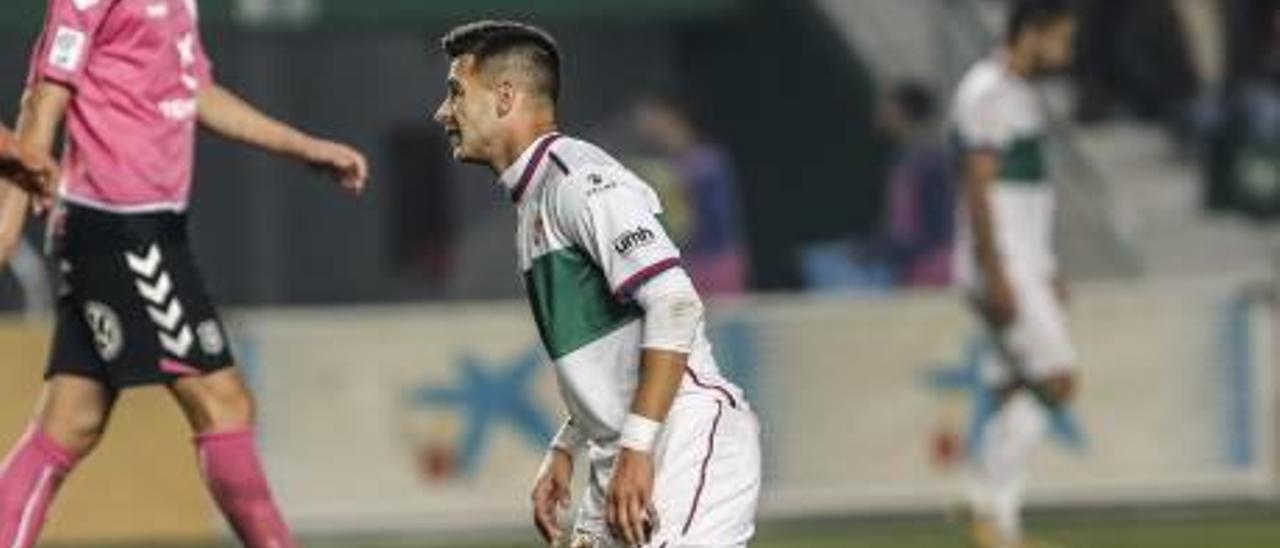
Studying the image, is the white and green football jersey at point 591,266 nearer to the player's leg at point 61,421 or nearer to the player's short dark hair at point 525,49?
the player's short dark hair at point 525,49

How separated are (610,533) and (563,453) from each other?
0.65 meters

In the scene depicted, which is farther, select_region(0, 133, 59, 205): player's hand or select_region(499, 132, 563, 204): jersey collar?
select_region(0, 133, 59, 205): player's hand

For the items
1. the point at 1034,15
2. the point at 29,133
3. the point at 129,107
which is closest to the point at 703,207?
the point at 1034,15

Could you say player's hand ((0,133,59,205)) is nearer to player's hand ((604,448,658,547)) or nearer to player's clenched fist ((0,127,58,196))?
player's clenched fist ((0,127,58,196))

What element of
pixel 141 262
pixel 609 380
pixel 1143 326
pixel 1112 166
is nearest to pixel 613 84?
pixel 1112 166

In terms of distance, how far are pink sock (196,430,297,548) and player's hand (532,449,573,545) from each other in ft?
5.22

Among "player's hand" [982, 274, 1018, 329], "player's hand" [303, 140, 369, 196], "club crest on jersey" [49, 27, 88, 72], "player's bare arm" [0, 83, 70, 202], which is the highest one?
"club crest on jersey" [49, 27, 88, 72]

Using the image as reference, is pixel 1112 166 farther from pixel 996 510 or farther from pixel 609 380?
pixel 609 380

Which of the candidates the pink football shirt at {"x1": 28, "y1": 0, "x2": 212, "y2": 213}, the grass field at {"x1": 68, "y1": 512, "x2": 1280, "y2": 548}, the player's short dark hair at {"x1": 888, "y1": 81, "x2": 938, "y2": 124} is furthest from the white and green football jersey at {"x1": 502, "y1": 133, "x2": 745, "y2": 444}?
the player's short dark hair at {"x1": 888, "y1": 81, "x2": 938, "y2": 124}

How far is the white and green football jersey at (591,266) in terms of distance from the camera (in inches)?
326

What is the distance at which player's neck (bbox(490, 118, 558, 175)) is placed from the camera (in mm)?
8555

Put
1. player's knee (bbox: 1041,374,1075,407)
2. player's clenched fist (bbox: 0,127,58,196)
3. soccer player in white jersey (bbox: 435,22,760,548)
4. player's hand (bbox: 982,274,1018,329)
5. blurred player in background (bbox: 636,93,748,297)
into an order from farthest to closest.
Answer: blurred player in background (bbox: 636,93,748,297), player's knee (bbox: 1041,374,1075,407), player's hand (bbox: 982,274,1018,329), player's clenched fist (bbox: 0,127,58,196), soccer player in white jersey (bbox: 435,22,760,548)

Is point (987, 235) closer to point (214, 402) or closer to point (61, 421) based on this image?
point (214, 402)

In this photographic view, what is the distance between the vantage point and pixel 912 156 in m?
21.4
